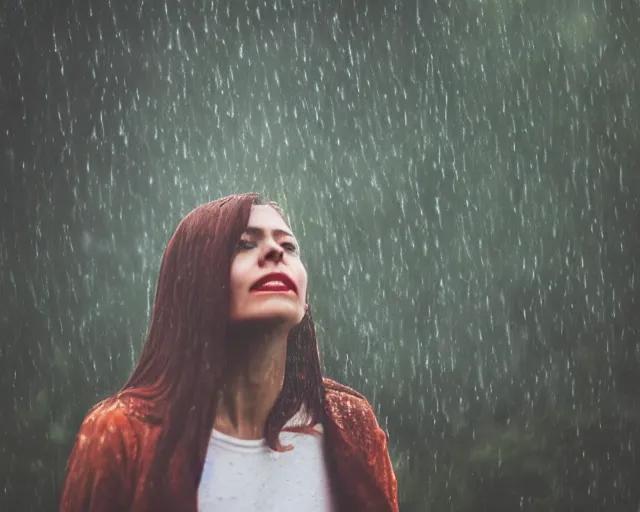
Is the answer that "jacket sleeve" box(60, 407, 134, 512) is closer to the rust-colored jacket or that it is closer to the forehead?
the rust-colored jacket

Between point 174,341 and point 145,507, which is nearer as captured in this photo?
point 145,507

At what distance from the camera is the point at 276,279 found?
1921 millimetres

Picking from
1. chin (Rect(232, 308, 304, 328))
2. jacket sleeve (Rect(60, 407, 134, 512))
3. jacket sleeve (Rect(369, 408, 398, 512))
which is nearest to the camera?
jacket sleeve (Rect(60, 407, 134, 512))

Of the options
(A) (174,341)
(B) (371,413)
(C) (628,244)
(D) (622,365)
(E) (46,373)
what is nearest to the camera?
(A) (174,341)

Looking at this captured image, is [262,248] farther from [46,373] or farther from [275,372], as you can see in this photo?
[46,373]

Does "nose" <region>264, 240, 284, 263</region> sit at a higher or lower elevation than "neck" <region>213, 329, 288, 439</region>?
higher

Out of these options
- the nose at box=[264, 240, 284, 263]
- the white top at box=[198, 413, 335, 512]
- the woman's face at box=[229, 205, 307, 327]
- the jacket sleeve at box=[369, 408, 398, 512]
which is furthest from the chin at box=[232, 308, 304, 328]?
the jacket sleeve at box=[369, 408, 398, 512]

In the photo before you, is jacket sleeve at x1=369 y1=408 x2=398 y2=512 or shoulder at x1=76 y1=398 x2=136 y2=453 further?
jacket sleeve at x1=369 y1=408 x2=398 y2=512

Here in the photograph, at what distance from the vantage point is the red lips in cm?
191

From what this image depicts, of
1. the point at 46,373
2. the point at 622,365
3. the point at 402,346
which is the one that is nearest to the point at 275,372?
the point at 46,373

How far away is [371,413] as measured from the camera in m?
2.09

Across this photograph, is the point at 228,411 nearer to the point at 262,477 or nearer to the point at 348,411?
the point at 262,477

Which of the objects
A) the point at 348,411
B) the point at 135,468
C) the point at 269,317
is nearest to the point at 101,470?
the point at 135,468

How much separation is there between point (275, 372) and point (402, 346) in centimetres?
388
